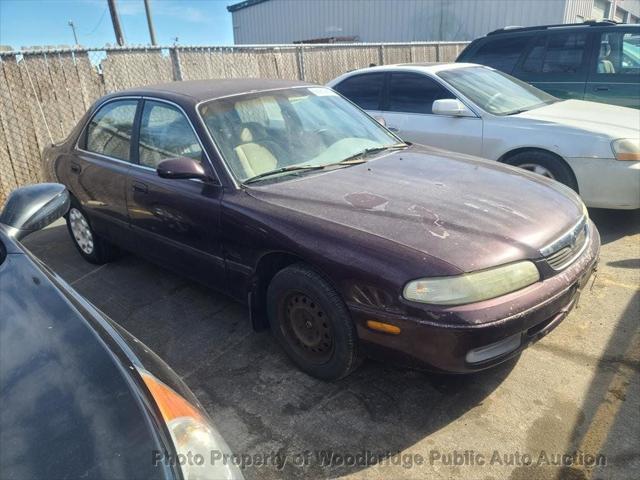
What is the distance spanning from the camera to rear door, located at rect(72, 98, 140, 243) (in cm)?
372

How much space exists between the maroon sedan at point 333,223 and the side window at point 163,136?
0.01 m

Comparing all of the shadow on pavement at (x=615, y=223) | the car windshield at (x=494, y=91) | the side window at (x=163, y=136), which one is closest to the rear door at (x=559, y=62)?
the car windshield at (x=494, y=91)

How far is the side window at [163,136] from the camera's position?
3.19 meters

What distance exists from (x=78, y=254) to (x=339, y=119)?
122 inches

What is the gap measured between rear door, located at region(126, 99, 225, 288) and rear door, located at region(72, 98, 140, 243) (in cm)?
16

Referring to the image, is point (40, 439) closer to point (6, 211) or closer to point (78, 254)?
point (6, 211)

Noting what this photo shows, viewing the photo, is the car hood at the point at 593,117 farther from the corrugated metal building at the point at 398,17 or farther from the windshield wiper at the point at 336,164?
the corrugated metal building at the point at 398,17

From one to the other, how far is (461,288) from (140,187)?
95.8 inches

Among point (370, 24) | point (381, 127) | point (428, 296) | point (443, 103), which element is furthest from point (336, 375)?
point (370, 24)

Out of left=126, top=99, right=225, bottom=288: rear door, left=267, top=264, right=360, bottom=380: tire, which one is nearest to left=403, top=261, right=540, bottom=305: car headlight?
left=267, top=264, right=360, bottom=380: tire

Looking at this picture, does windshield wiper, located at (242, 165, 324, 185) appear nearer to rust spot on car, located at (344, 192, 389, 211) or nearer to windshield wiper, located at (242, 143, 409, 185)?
windshield wiper, located at (242, 143, 409, 185)

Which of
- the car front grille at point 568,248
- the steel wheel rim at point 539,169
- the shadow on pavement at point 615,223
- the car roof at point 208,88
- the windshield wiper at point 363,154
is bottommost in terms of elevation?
the shadow on pavement at point 615,223

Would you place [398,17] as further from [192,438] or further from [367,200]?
[192,438]

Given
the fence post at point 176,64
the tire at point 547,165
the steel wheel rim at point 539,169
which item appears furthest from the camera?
the fence post at point 176,64
